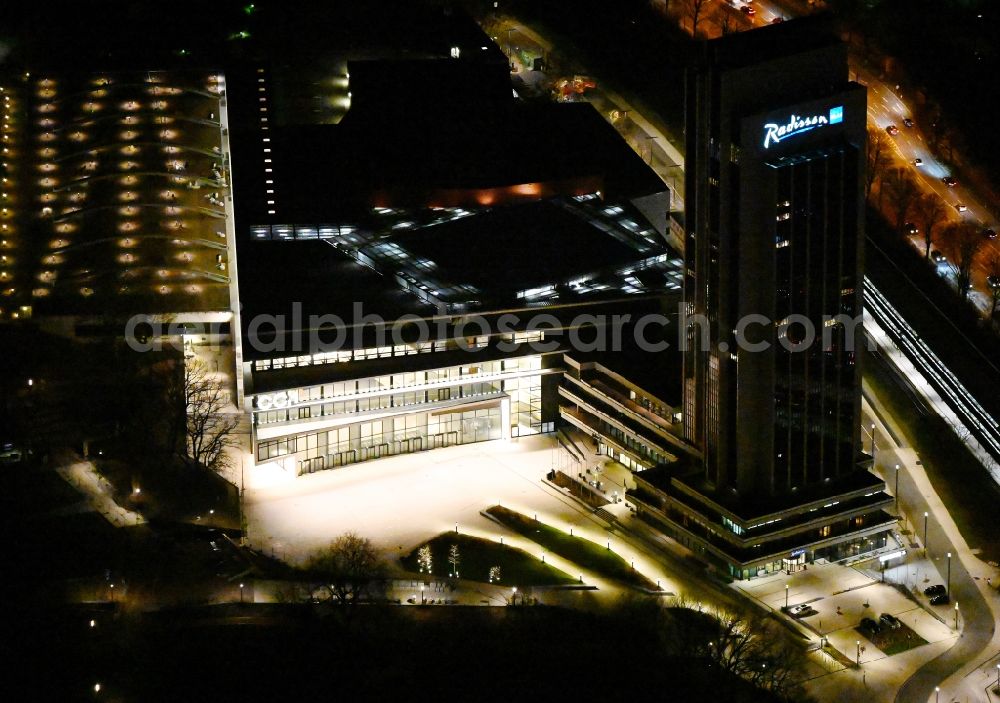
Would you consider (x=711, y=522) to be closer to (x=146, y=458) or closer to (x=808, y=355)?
(x=808, y=355)

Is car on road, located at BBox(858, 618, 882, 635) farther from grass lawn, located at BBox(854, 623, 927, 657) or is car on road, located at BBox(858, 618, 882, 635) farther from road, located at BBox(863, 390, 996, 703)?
road, located at BBox(863, 390, 996, 703)

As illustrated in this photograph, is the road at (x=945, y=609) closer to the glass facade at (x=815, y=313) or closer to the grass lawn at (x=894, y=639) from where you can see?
the grass lawn at (x=894, y=639)

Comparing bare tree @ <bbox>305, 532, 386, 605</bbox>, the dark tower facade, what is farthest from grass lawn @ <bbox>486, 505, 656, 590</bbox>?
bare tree @ <bbox>305, 532, 386, 605</bbox>

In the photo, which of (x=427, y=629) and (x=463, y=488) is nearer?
(x=427, y=629)

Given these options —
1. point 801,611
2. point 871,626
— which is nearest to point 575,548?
point 801,611

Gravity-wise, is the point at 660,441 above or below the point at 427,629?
above

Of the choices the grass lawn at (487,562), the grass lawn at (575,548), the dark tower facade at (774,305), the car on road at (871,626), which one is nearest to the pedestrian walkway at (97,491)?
the grass lawn at (487,562)

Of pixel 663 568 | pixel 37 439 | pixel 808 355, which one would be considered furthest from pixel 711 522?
pixel 37 439
